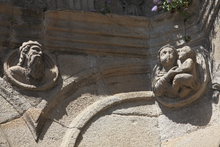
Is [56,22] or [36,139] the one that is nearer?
[36,139]

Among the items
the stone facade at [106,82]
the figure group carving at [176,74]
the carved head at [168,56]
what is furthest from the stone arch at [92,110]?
the carved head at [168,56]

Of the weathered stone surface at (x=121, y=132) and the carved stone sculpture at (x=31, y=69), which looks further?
the carved stone sculpture at (x=31, y=69)

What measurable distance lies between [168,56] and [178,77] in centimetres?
17

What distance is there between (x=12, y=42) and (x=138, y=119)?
0.99m

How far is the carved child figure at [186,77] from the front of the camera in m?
5.38

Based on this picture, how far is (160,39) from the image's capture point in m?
5.75

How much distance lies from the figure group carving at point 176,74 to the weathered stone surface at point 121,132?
228 millimetres

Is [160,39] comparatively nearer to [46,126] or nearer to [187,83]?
[187,83]

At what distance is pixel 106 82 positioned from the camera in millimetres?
5656

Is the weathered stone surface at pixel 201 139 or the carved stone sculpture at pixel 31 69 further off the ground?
the carved stone sculpture at pixel 31 69

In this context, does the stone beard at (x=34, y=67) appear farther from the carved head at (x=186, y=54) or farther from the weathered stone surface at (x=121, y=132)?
the carved head at (x=186, y=54)

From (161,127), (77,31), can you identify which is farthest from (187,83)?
(77,31)

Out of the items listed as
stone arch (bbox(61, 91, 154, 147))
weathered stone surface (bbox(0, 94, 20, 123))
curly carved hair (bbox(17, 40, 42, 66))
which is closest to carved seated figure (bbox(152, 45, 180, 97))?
stone arch (bbox(61, 91, 154, 147))

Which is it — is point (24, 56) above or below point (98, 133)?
above
